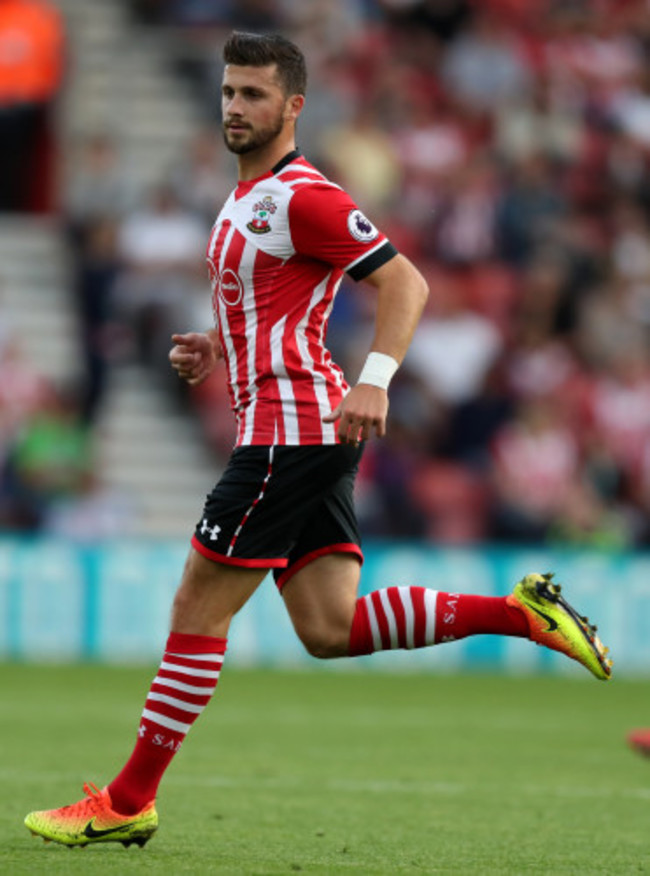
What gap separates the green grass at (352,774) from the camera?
18.6 feet

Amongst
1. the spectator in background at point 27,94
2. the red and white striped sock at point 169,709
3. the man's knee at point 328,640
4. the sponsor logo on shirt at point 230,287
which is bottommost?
the red and white striped sock at point 169,709

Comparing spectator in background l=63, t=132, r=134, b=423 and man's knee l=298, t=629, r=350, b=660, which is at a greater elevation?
spectator in background l=63, t=132, r=134, b=423

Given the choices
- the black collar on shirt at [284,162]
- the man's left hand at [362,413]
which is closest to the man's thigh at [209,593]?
the man's left hand at [362,413]

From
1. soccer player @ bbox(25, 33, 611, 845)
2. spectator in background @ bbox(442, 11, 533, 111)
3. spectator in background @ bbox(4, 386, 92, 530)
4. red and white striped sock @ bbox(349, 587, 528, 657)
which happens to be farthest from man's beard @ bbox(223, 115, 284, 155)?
spectator in background @ bbox(442, 11, 533, 111)

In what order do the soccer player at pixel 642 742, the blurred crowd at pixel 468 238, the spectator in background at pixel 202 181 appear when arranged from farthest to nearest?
1. the spectator in background at pixel 202 181
2. the blurred crowd at pixel 468 238
3. the soccer player at pixel 642 742

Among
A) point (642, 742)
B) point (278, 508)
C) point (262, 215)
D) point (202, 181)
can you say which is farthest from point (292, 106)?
point (202, 181)

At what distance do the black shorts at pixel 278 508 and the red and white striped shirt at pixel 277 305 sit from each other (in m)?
0.06

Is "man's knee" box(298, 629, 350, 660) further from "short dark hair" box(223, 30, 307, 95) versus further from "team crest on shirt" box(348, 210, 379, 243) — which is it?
"short dark hair" box(223, 30, 307, 95)

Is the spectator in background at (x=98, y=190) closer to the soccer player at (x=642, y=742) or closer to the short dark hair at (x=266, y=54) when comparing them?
the soccer player at (x=642, y=742)

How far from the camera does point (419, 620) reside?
5.82 m

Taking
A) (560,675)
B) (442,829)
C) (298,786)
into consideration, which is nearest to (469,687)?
(560,675)

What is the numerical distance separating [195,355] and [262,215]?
2.28 ft

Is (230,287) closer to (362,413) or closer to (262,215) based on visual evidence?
(262,215)

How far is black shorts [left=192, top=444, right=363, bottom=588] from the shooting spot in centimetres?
560
